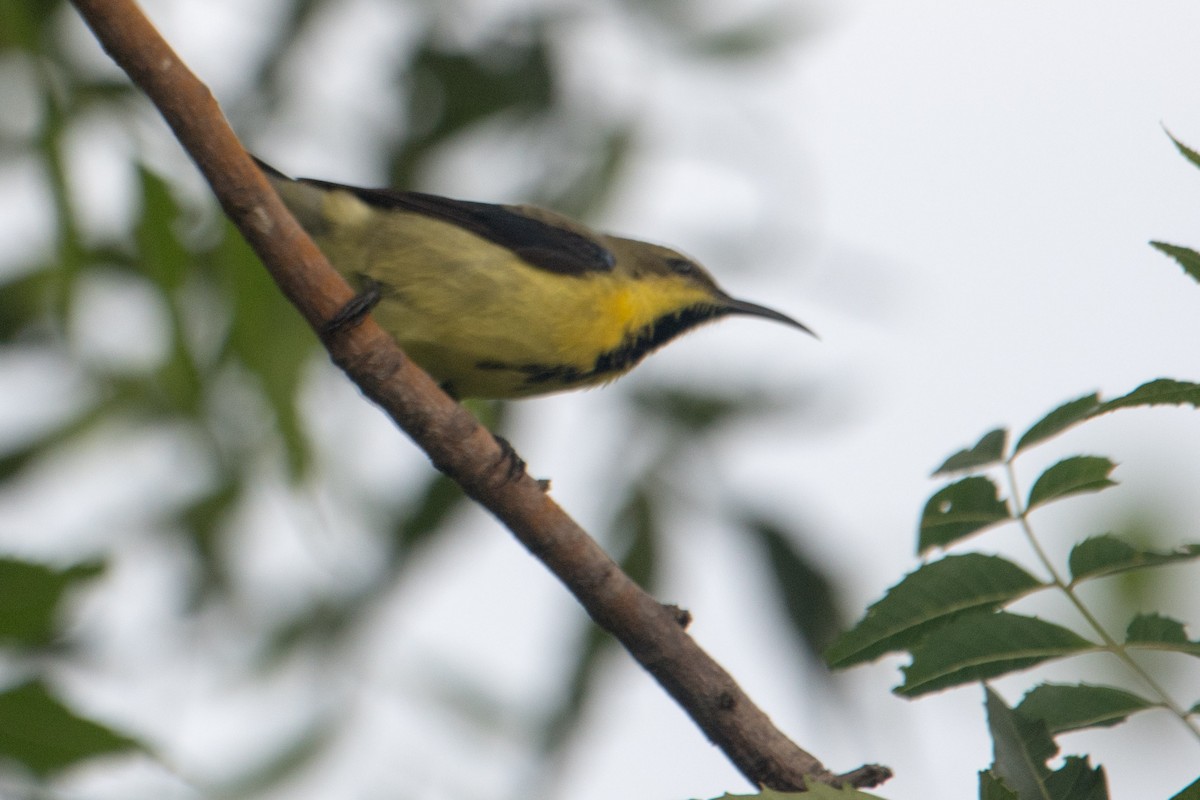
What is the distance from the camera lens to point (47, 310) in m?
3.85

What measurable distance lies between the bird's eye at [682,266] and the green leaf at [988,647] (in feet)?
9.69

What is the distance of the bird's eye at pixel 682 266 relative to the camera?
15.5 feet

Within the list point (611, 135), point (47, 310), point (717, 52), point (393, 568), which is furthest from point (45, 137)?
point (717, 52)

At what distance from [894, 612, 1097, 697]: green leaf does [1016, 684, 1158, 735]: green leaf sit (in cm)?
5

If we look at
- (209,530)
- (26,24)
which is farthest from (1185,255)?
(209,530)

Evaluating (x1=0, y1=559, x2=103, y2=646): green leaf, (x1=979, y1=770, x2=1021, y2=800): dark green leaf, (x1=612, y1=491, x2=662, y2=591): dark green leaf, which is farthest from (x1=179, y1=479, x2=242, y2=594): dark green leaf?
(x1=979, y1=770, x2=1021, y2=800): dark green leaf

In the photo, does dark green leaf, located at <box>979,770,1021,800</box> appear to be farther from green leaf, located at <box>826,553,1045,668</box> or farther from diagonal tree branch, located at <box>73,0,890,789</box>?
diagonal tree branch, located at <box>73,0,890,789</box>

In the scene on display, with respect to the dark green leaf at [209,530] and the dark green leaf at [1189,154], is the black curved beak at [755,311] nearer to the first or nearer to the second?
the dark green leaf at [209,530]

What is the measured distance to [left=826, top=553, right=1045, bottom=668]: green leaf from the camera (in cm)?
190

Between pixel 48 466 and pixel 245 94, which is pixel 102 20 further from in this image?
pixel 245 94

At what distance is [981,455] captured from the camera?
1.99 m

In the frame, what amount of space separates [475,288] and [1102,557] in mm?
2199

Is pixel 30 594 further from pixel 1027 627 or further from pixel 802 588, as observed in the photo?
pixel 802 588

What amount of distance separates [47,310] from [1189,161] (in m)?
3.07
